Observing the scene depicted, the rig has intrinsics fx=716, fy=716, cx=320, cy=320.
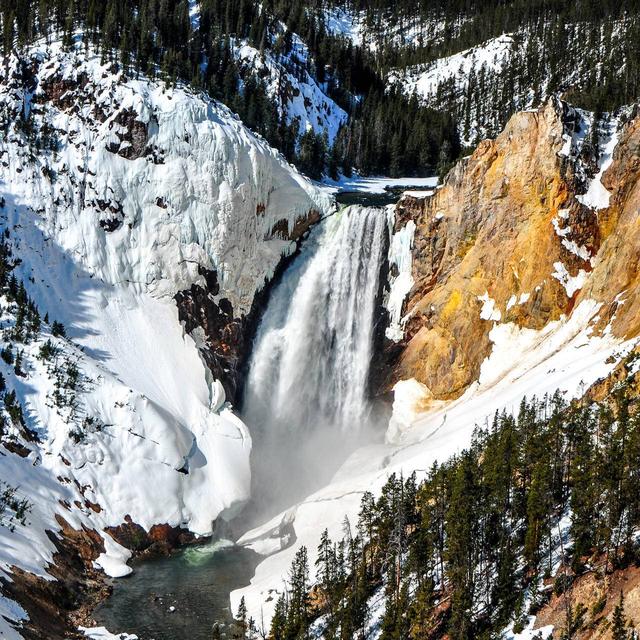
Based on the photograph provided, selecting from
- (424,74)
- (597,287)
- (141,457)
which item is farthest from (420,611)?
(424,74)

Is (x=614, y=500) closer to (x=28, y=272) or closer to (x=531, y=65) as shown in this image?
(x=28, y=272)

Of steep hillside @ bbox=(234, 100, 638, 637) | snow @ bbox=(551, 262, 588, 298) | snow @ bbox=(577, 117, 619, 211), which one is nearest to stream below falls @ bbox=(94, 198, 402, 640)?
steep hillside @ bbox=(234, 100, 638, 637)

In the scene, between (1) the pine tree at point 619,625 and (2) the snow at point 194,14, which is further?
(2) the snow at point 194,14

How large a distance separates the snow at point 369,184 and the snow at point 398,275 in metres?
14.4

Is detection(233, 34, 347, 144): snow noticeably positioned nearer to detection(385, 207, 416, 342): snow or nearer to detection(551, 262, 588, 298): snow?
detection(385, 207, 416, 342): snow

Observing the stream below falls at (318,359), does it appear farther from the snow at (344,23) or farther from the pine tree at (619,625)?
the snow at (344,23)

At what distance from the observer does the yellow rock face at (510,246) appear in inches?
1628

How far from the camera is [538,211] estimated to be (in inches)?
1710

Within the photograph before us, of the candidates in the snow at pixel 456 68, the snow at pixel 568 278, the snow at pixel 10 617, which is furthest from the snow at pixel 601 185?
the snow at pixel 456 68

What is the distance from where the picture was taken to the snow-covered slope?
3972cm

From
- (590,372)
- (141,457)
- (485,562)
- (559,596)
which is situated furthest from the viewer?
(141,457)

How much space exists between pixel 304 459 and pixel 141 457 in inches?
434

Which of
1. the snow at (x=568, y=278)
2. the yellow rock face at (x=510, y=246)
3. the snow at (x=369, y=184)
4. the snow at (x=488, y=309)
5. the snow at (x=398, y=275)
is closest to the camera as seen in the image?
the yellow rock face at (x=510, y=246)

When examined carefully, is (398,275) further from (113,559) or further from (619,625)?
(619,625)
